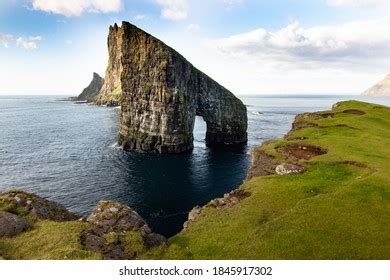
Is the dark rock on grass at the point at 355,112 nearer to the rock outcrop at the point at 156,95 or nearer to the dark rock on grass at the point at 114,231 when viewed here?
the rock outcrop at the point at 156,95

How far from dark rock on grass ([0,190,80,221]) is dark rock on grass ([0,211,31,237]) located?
1.30 m

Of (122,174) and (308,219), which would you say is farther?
(122,174)

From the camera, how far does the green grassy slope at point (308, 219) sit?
2328 cm

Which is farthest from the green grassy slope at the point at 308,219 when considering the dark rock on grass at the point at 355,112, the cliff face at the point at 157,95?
the cliff face at the point at 157,95

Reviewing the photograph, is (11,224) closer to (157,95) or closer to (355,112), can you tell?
(157,95)

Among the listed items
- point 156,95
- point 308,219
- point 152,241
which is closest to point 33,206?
point 152,241

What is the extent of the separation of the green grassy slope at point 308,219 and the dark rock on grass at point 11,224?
31.6 feet

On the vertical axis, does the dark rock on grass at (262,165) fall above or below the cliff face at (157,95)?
below

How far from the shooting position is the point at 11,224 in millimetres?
24953

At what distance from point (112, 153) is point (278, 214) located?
2575 inches

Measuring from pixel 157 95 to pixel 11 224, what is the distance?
68111 mm

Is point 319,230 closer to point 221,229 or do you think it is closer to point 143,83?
point 221,229

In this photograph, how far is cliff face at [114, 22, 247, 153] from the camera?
294 feet

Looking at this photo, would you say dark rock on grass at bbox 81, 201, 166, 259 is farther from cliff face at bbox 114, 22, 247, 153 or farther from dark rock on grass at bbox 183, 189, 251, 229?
cliff face at bbox 114, 22, 247, 153
